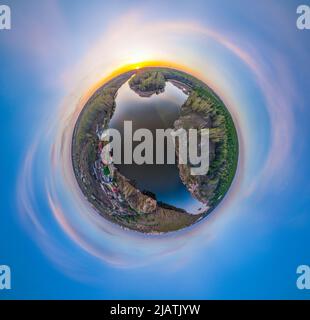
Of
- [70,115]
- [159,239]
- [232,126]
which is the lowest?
[159,239]

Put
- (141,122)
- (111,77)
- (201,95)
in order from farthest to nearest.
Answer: (111,77) < (201,95) < (141,122)

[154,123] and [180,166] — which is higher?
[154,123]

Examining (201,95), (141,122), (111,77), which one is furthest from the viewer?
(111,77)

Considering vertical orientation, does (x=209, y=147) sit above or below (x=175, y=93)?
below

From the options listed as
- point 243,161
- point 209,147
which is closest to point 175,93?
point 209,147

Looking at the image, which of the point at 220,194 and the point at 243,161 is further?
the point at 243,161

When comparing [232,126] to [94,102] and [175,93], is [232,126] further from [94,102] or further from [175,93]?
[94,102]

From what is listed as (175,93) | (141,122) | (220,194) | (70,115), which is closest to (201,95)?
(175,93)

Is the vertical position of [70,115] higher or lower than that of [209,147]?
higher
